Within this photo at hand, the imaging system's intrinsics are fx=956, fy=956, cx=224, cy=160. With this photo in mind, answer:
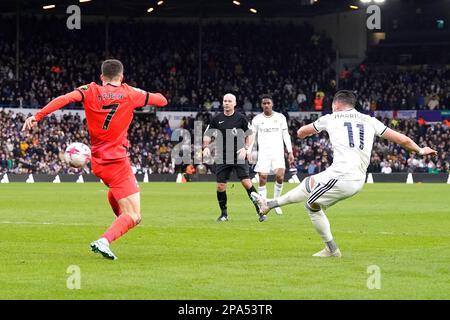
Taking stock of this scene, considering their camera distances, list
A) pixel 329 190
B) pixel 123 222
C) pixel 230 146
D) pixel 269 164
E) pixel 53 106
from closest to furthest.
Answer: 1. pixel 53 106
2. pixel 123 222
3. pixel 329 190
4. pixel 230 146
5. pixel 269 164

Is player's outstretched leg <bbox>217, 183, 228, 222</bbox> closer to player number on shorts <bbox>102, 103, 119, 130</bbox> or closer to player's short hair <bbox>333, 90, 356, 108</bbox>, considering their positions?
player's short hair <bbox>333, 90, 356, 108</bbox>

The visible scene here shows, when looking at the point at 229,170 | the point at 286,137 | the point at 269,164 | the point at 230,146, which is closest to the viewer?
the point at 230,146

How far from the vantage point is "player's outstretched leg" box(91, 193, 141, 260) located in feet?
41.1

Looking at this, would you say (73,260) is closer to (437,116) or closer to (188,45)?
(437,116)

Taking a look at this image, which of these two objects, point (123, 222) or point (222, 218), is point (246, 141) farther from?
point (123, 222)

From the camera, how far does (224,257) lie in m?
13.1

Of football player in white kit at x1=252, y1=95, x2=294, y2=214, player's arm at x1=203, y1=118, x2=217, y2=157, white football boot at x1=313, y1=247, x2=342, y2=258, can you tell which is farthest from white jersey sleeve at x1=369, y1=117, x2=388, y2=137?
football player in white kit at x1=252, y1=95, x2=294, y2=214

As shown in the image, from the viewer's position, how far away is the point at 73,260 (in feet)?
41.6

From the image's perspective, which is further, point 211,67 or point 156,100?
point 211,67

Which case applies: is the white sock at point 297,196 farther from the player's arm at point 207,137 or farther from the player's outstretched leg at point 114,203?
the player's arm at point 207,137

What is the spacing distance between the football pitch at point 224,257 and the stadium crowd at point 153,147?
89.8 ft

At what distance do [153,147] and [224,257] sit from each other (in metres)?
43.4

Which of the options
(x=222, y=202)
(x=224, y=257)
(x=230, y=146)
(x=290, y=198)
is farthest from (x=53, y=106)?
(x=222, y=202)

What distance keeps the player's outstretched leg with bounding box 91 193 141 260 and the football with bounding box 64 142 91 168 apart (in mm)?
755
